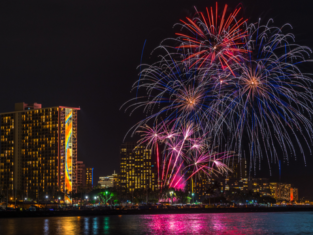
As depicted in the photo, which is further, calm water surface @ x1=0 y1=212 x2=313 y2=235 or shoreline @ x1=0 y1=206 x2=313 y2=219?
shoreline @ x1=0 y1=206 x2=313 y2=219

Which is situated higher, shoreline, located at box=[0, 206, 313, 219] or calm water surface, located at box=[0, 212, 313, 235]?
calm water surface, located at box=[0, 212, 313, 235]

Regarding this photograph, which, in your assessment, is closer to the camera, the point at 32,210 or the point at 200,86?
the point at 200,86

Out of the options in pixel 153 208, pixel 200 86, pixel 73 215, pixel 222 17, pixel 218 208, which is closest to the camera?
pixel 222 17

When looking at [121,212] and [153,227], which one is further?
[121,212]

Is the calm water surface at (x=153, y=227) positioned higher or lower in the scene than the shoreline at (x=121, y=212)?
higher

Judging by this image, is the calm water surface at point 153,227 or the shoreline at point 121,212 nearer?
the calm water surface at point 153,227

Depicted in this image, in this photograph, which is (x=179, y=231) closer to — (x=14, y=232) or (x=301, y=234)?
(x=301, y=234)

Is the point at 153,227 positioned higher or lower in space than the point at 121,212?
higher

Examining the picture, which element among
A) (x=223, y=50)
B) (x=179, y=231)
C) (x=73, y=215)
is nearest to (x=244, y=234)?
(x=179, y=231)

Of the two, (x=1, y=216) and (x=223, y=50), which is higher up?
(x=223, y=50)

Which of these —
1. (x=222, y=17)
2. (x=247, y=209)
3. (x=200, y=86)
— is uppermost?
(x=222, y=17)

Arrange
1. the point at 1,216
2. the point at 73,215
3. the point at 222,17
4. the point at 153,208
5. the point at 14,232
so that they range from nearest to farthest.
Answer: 1. the point at 222,17
2. the point at 14,232
3. the point at 1,216
4. the point at 73,215
5. the point at 153,208
